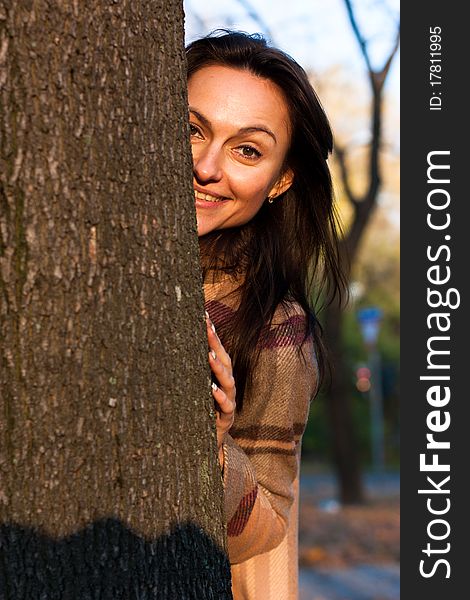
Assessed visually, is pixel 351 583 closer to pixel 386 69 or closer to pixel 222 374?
A: pixel 386 69

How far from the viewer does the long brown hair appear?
2.62 m

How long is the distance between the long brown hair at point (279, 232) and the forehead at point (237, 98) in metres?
0.03

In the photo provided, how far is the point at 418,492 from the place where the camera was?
19.9ft

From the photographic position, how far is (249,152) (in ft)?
8.68

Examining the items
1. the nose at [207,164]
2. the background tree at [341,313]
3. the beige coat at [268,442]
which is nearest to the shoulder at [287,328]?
the beige coat at [268,442]

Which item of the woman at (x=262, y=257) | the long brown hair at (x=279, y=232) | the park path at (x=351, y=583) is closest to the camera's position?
the woman at (x=262, y=257)

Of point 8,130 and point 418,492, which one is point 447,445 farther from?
point 8,130

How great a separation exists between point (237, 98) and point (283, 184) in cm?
37

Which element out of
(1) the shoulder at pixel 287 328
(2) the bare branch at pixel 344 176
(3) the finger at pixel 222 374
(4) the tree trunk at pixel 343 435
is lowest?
(4) the tree trunk at pixel 343 435

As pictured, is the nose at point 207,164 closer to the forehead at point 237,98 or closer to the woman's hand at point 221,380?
the forehead at point 237,98

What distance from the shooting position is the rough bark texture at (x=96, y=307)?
5.18ft

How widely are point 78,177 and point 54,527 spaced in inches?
21.8

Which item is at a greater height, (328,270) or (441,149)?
(441,149)

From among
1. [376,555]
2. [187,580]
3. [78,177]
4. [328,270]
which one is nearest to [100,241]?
[78,177]
